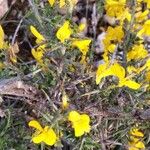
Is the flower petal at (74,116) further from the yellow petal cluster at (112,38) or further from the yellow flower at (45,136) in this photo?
the yellow petal cluster at (112,38)

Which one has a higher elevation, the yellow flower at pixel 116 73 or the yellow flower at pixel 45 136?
the yellow flower at pixel 116 73

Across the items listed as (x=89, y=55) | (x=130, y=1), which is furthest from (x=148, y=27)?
(x=89, y=55)

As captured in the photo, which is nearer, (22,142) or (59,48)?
(59,48)

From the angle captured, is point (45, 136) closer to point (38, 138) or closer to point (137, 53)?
point (38, 138)

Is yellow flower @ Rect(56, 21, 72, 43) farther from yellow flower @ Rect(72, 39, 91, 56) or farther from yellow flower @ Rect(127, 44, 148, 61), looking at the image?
yellow flower @ Rect(127, 44, 148, 61)

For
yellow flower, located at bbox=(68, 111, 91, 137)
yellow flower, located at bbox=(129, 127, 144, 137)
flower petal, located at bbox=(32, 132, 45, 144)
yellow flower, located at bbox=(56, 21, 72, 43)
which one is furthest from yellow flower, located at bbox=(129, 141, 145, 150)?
yellow flower, located at bbox=(56, 21, 72, 43)

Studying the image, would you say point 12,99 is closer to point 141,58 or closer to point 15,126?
point 15,126

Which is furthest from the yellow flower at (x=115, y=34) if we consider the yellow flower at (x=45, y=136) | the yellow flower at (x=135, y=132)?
the yellow flower at (x=45, y=136)

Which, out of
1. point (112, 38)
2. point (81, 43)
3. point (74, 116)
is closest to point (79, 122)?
point (74, 116)
